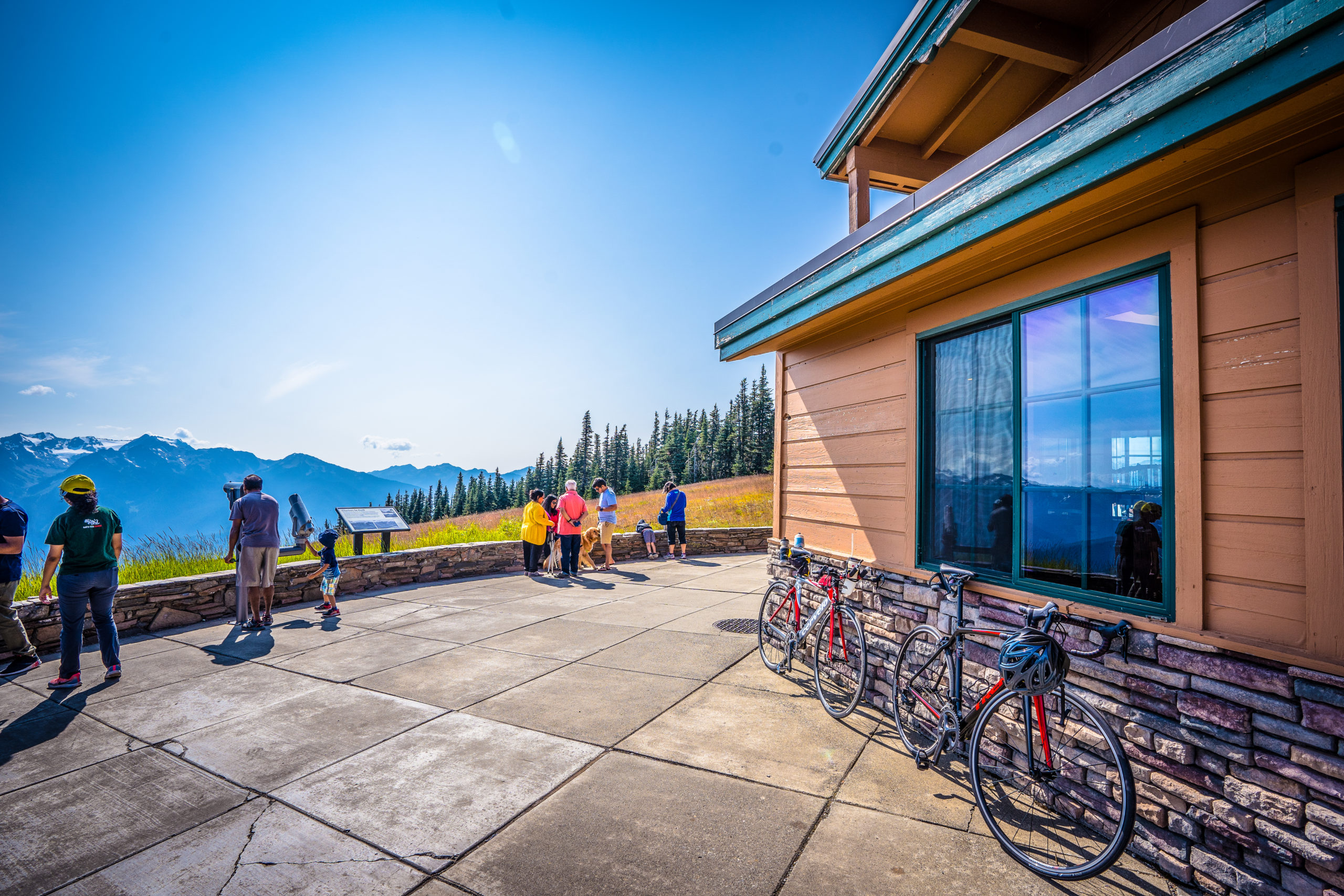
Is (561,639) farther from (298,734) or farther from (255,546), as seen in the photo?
(255,546)

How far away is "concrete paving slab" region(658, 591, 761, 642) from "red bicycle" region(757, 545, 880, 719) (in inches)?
39.2

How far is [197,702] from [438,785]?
9.06 ft

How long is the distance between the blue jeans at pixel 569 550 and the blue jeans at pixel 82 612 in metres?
6.21

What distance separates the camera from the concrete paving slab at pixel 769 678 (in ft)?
16.2

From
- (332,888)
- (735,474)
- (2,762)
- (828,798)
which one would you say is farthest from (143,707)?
(735,474)

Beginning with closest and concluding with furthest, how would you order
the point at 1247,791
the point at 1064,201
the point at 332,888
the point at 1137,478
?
the point at 1247,791, the point at 332,888, the point at 1064,201, the point at 1137,478

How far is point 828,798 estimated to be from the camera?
3.22 metres

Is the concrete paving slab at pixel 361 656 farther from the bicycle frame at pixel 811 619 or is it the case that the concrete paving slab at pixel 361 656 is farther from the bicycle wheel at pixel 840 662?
the bicycle wheel at pixel 840 662

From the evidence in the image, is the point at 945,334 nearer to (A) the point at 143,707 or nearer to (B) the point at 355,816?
(B) the point at 355,816

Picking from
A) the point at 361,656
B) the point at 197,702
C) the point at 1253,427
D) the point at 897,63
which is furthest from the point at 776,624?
the point at 897,63

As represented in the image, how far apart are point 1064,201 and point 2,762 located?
6884 millimetres

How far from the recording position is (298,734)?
4.07m

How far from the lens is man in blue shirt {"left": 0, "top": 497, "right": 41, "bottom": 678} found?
530cm

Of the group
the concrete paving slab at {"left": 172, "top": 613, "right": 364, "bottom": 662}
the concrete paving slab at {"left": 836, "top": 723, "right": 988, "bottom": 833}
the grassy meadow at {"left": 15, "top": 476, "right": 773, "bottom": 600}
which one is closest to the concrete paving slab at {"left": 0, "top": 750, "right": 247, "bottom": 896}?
the concrete paving slab at {"left": 172, "top": 613, "right": 364, "bottom": 662}
